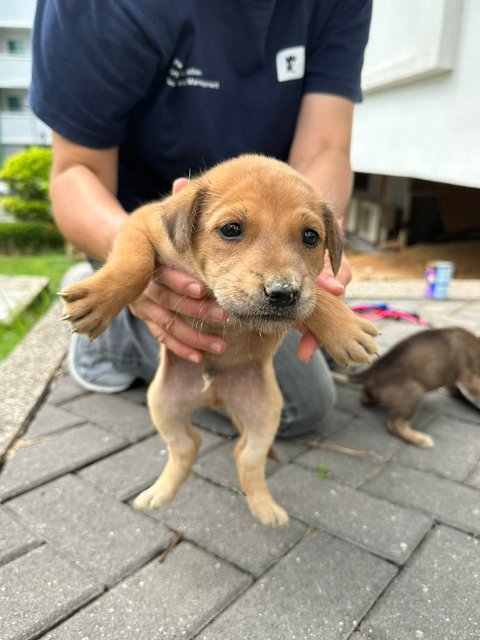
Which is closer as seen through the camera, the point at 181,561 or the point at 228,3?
the point at 181,561

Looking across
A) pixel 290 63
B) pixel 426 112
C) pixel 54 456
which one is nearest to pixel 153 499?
pixel 54 456

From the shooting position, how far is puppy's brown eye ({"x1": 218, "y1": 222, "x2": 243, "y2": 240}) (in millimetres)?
1650

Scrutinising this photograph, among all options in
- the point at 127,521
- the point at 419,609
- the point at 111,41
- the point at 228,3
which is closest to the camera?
the point at 419,609

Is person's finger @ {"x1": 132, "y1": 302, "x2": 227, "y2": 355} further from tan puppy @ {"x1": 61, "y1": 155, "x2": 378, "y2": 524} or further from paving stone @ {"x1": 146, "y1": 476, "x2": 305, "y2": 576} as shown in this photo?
paving stone @ {"x1": 146, "y1": 476, "x2": 305, "y2": 576}

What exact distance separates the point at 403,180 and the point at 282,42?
7525 mm

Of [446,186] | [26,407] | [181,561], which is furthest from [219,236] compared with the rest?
[446,186]

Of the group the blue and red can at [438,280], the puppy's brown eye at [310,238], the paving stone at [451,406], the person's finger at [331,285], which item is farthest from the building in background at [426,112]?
the puppy's brown eye at [310,238]

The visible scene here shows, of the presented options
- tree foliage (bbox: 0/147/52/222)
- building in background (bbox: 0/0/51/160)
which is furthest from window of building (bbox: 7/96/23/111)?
tree foliage (bbox: 0/147/52/222)

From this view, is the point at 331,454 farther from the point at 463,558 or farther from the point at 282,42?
the point at 282,42

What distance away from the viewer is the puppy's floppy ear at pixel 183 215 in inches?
67.7

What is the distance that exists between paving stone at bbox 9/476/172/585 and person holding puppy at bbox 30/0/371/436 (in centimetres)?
66

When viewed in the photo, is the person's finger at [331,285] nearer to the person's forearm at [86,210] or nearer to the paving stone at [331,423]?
the person's forearm at [86,210]

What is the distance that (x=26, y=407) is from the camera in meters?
3.04

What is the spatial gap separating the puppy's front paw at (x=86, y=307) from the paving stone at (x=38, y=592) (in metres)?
0.78
